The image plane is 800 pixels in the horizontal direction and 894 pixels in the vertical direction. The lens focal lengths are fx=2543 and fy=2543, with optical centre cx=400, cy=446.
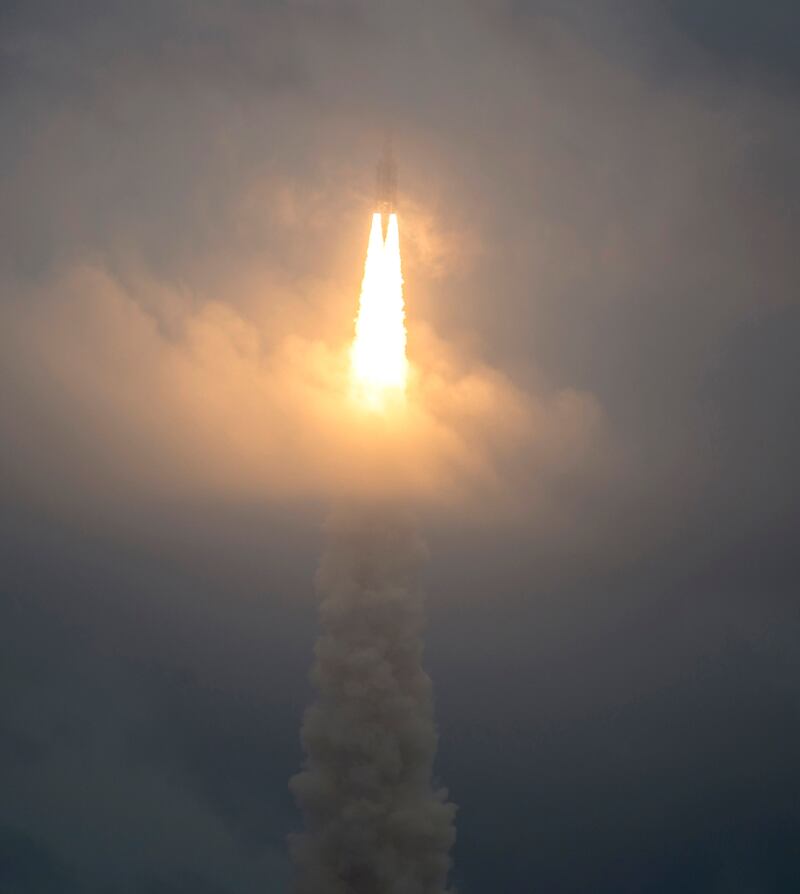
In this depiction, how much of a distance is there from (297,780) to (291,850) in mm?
2991

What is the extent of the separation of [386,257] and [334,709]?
696 inches

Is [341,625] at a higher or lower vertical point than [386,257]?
lower

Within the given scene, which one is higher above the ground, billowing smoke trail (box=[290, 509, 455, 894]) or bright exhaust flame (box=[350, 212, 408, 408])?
bright exhaust flame (box=[350, 212, 408, 408])

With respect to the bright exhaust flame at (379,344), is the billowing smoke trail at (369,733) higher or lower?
lower

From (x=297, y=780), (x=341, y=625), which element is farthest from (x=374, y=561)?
(x=297, y=780)

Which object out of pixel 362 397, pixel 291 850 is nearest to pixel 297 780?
pixel 291 850

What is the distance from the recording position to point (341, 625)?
98500 mm

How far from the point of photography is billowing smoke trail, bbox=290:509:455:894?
322 ft

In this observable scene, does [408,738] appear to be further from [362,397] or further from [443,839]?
[362,397]

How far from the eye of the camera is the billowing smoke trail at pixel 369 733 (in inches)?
3858

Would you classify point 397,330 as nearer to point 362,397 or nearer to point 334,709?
point 362,397

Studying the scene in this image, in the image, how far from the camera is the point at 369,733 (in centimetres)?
9806

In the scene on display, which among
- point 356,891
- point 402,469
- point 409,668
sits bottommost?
point 356,891

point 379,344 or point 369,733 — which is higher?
point 379,344
